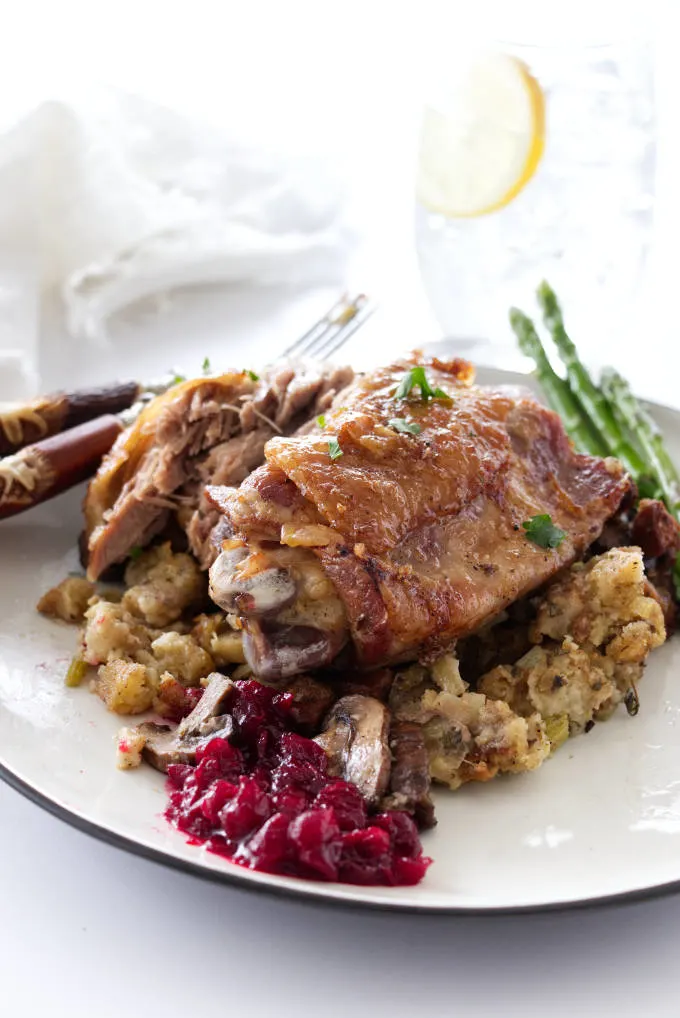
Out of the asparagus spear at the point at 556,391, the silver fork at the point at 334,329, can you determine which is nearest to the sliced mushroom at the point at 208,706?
the asparagus spear at the point at 556,391

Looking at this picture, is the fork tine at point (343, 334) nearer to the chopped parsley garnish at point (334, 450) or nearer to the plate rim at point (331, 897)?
the chopped parsley garnish at point (334, 450)

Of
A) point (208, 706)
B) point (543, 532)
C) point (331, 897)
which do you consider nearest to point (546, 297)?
point (543, 532)

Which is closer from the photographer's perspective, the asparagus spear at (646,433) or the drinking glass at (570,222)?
the asparagus spear at (646,433)

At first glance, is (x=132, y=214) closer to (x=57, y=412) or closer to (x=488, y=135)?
(x=488, y=135)

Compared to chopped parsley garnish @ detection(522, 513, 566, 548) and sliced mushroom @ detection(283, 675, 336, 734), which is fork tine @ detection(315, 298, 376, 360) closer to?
chopped parsley garnish @ detection(522, 513, 566, 548)

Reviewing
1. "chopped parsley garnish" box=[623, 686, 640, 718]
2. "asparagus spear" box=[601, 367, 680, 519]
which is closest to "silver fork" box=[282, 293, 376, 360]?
"asparagus spear" box=[601, 367, 680, 519]

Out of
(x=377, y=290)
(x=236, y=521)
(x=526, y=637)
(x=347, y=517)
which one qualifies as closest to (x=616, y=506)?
(x=526, y=637)
